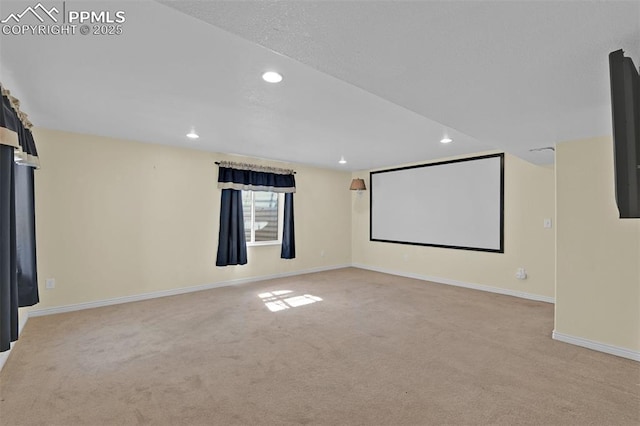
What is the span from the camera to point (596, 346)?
294 centimetres

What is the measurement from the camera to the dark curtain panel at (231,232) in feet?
17.3

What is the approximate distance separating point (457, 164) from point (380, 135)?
2251 mm

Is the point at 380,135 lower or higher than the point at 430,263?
higher

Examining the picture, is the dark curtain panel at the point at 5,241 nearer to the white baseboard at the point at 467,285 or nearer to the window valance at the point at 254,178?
the window valance at the point at 254,178

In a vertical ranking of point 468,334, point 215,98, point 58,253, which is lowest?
point 468,334

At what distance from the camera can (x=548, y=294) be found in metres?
4.52

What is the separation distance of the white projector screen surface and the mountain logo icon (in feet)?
17.8

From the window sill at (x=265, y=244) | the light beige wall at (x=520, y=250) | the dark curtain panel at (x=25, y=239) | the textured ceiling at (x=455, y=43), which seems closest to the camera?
the textured ceiling at (x=455, y=43)

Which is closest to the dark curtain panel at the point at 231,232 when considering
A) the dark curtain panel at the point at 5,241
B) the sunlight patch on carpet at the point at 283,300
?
the sunlight patch on carpet at the point at 283,300

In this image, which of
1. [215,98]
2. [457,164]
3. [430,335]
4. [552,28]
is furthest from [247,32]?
[457,164]

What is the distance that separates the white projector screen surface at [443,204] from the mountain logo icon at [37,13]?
543 centimetres

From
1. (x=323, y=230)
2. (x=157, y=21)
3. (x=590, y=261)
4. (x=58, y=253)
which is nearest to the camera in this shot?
(x=157, y=21)

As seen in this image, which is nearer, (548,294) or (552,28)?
(552,28)

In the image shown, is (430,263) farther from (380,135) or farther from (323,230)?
(380,135)
